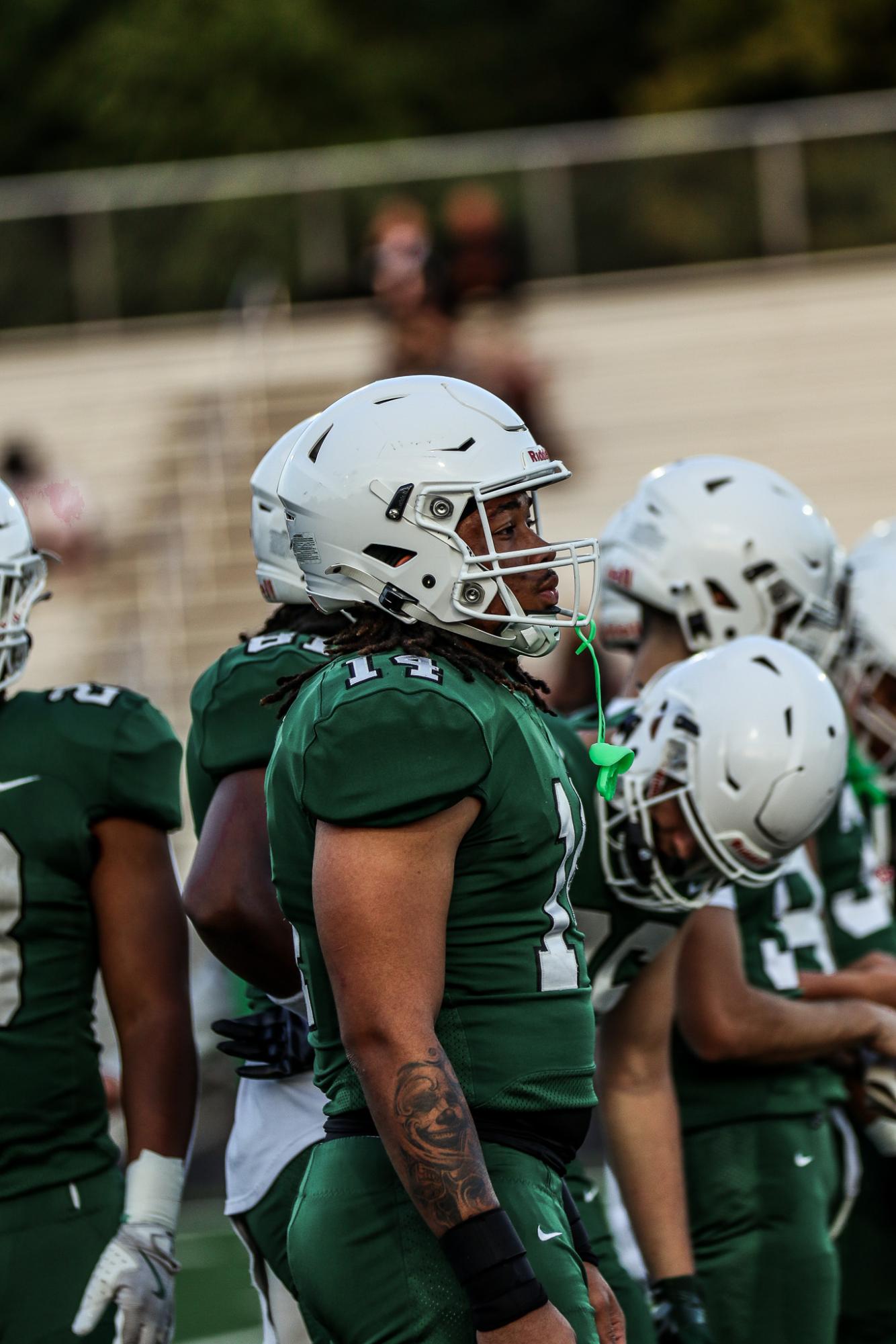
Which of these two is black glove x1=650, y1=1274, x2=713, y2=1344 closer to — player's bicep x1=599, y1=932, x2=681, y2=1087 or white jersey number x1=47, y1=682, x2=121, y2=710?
player's bicep x1=599, y1=932, x2=681, y2=1087

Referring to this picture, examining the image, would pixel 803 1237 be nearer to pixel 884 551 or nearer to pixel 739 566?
pixel 739 566

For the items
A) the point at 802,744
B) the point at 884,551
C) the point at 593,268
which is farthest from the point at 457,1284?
the point at 593,268

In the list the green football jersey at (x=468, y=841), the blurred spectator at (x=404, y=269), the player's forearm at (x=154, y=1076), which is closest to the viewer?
the green football jersey at (x=468, y=841)

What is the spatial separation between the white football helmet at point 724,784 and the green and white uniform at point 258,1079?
0.65m

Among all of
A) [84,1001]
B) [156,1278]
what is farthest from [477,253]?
[156,1278]

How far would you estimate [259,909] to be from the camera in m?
3.27

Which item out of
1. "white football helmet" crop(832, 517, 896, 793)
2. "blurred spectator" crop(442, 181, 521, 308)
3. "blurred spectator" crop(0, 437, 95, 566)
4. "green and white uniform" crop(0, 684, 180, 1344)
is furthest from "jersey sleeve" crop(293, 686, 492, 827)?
"blurred spectator" crop(442, 181, 521, 308)

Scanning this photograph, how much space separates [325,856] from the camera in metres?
2.52

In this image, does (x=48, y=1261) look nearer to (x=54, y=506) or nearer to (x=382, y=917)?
(x=382, y=917)

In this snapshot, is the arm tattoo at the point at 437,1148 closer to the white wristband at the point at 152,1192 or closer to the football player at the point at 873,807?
the white wristband at the point at 152,1192

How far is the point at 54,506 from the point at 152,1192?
9103 mm

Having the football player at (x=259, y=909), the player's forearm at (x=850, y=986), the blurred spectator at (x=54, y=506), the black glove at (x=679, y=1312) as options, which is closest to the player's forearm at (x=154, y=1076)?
the football player at (x=259, y=909)

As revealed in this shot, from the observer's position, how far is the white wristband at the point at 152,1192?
10.7 ft

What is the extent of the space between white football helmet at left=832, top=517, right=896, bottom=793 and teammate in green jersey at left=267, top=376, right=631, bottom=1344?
7.98 ft
